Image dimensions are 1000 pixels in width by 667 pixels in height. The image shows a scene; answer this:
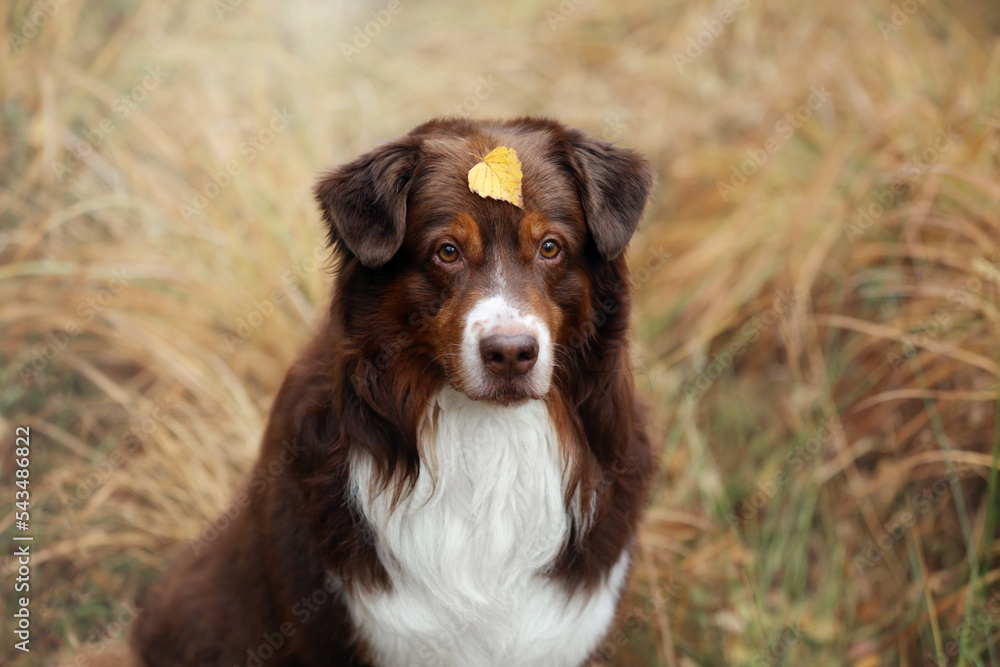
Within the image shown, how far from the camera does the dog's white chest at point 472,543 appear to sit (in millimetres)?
3029

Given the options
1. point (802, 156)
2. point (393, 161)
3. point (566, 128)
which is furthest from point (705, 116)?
point (393, 161)

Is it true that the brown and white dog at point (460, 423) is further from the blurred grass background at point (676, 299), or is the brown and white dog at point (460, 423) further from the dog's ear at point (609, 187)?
the blurred grass background at point (676, 299)

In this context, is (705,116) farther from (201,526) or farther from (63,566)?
(63,566)

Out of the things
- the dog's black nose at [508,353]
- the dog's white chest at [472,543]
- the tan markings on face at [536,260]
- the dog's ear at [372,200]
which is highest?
the dog's ear at [372,200]

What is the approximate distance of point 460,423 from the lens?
304 cm

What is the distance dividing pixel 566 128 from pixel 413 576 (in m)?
1.62

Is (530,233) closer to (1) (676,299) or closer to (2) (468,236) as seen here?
(2) (468,236)

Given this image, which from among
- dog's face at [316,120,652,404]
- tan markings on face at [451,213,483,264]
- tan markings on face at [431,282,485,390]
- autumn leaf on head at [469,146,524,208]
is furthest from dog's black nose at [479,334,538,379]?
autumn leaf on head at [469,146,524,208]

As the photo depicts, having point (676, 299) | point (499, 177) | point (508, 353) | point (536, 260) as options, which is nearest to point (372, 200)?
point (499, 177)

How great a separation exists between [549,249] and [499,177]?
0.29m

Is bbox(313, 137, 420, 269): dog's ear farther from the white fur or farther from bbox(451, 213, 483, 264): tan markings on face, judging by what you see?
the white fur

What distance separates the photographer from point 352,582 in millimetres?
3043

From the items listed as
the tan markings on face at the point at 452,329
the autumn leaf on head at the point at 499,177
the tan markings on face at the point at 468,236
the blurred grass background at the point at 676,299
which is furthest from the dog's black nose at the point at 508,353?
the blurred grass background at the point at 676,299

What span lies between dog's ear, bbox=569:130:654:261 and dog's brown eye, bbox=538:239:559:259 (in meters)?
0.14
